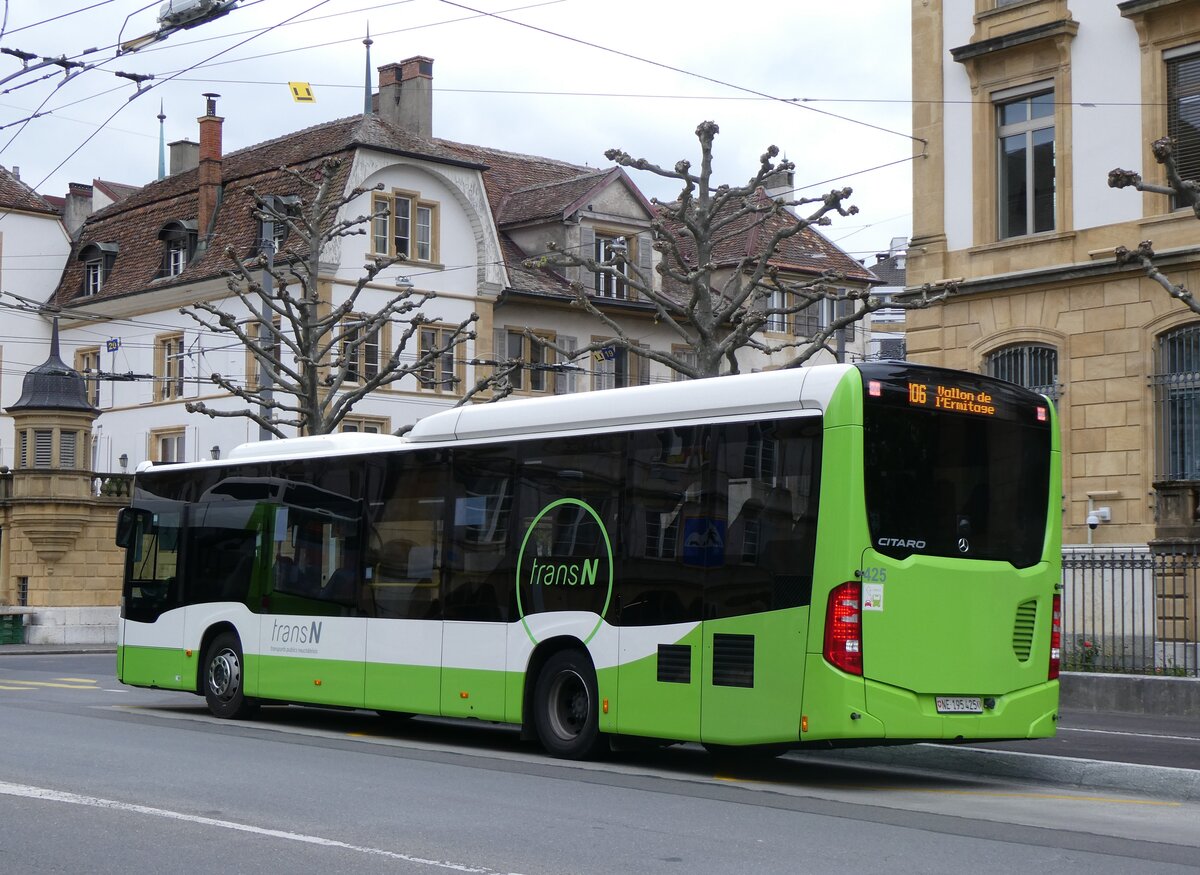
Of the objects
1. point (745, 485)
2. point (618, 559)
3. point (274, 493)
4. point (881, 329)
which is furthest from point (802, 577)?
point (881, 329)

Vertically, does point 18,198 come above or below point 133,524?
above

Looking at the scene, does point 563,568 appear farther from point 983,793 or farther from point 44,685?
point 44,685

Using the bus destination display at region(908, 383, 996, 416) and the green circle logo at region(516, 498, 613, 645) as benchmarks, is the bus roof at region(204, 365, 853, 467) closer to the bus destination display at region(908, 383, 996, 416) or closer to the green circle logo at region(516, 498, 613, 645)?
the bus destination display at region(908, 383, 996, 416)

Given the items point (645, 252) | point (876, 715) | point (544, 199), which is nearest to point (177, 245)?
point (544, 199)

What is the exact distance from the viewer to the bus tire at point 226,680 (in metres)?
18.9

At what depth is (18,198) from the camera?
58906 mm

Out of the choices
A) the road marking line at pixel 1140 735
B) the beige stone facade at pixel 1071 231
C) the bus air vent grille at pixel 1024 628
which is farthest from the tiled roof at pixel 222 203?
the bus air vent grille at pixel 1024 628

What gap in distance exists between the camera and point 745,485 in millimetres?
13242

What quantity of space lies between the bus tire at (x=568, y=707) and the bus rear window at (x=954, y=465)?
3197mm

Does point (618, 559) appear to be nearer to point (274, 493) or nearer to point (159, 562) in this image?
point (274, 493)

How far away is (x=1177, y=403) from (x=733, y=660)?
1677 cm

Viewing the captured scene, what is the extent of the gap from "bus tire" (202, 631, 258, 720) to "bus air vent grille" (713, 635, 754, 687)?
726 cm

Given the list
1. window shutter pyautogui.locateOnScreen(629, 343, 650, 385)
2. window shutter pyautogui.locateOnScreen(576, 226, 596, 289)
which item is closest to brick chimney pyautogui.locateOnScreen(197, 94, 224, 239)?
window shutter pyautogui.locateOnScreen(576, 226, 596, 289)

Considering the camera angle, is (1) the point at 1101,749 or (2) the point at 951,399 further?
(1) the point at 1101,749
